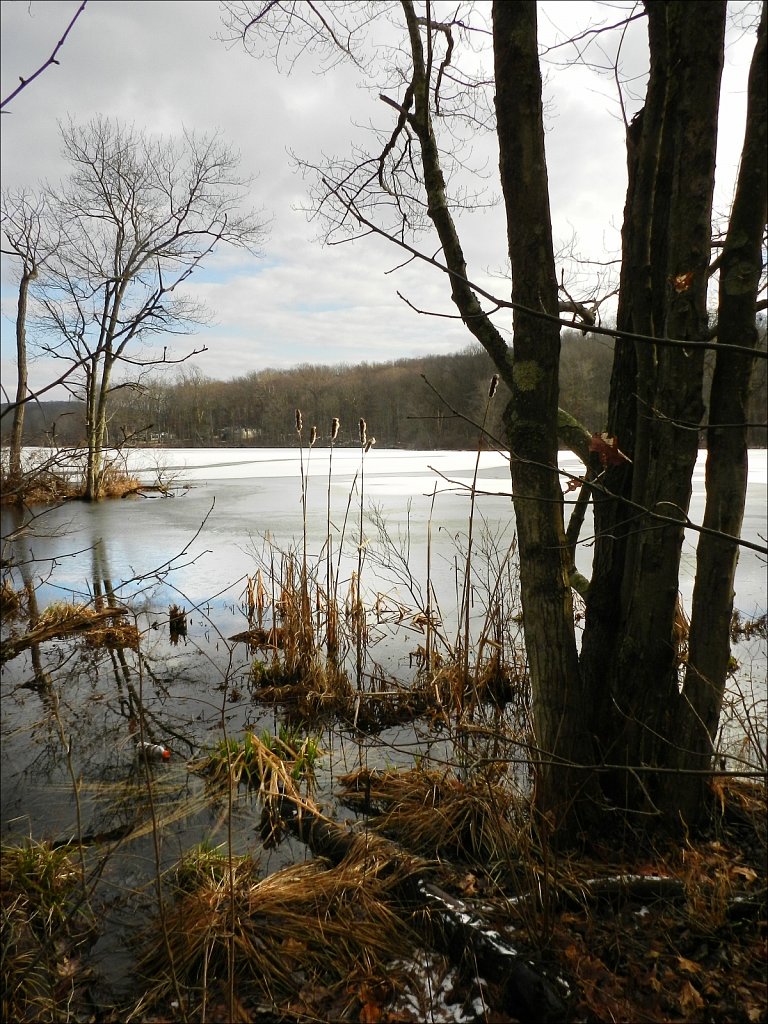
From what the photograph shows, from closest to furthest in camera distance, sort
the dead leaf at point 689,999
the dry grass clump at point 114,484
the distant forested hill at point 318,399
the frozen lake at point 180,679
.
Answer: the dead leaf at point 689,999 < the frozen lake at point 180,679 < the distant forested hill at point 318,399 < the dry grass clump at point 114,484

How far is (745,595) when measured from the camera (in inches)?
225

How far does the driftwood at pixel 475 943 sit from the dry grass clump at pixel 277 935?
3.4 inches

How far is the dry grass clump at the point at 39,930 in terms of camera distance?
1762 millimetres

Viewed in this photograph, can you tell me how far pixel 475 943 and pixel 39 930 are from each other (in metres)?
1.31

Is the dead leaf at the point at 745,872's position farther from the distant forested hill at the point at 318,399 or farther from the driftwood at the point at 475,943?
the distant forested hill at the point at 318,399

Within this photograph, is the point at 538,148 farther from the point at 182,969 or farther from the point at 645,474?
the point at 182,969

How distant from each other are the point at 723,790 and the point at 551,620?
3.23 feet

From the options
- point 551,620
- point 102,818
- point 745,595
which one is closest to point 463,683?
point 551,620

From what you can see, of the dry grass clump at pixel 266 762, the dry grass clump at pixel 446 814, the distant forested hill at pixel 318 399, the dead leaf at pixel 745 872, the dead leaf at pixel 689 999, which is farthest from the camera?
the distant forested hill at pixel 318 399

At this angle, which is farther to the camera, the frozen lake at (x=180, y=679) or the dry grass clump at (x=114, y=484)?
the dry grass clump at (x=114, y=484)

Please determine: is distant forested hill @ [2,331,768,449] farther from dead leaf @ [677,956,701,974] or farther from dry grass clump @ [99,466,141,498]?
dead leaf @ [677,956,701,974]

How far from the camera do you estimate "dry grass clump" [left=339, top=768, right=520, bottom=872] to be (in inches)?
91.8

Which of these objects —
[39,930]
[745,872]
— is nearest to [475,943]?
[745,872]

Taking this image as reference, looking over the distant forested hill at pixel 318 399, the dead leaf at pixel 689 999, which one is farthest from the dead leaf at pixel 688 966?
the distant forested hill at pixel 318 399
